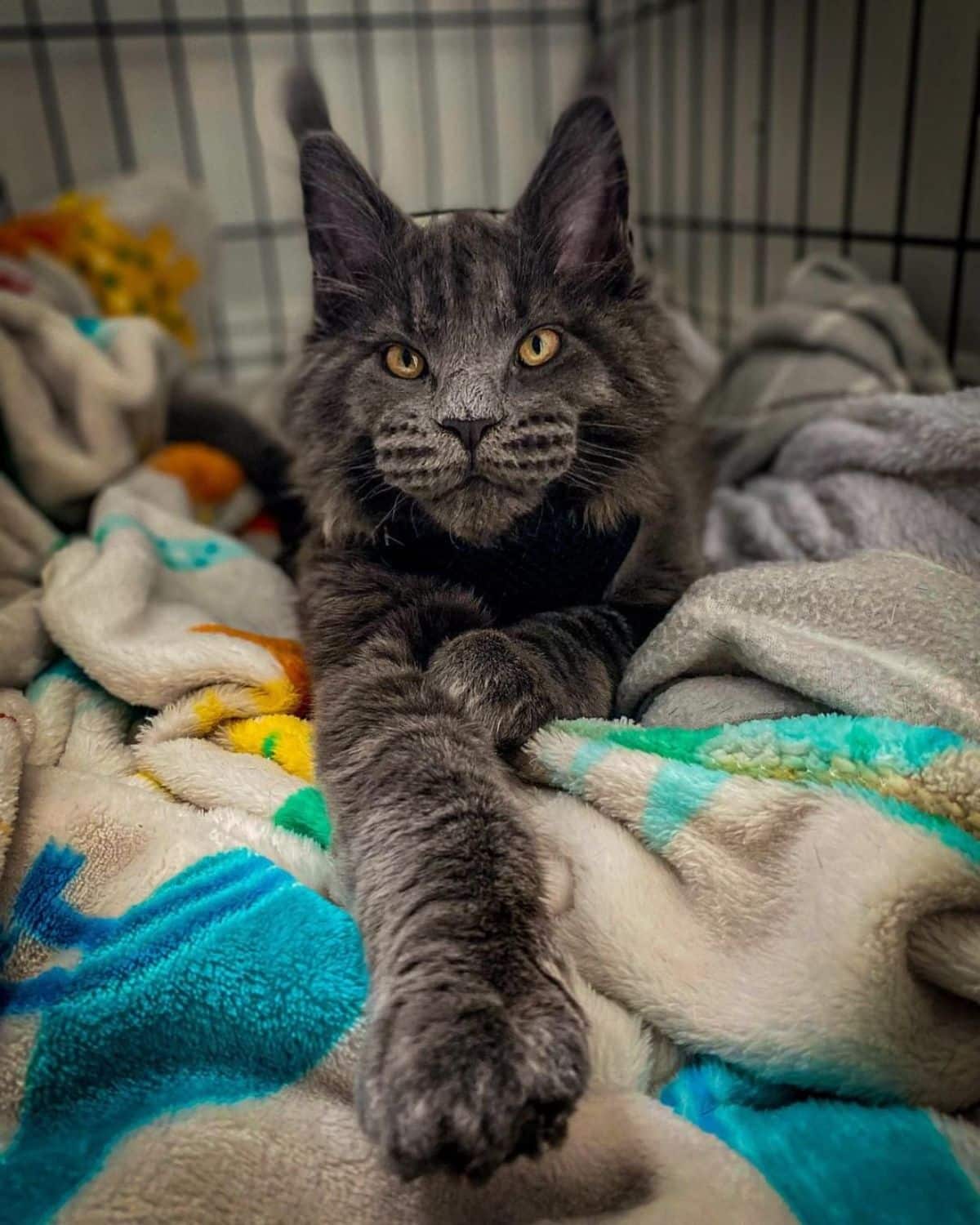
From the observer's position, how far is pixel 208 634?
107 centimetres

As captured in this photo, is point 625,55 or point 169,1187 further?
point 625,55

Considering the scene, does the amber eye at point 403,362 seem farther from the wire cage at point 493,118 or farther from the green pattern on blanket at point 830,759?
the wire cage at point 493,118

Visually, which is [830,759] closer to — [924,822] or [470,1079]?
[924,822]

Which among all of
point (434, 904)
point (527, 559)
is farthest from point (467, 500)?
point (434, 904)

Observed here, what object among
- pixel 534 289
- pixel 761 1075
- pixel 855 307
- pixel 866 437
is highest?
pixel 534 289

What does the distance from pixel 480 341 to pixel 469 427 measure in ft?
0.34

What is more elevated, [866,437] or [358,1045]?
[866,437]

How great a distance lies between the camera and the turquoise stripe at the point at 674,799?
30.8 inches

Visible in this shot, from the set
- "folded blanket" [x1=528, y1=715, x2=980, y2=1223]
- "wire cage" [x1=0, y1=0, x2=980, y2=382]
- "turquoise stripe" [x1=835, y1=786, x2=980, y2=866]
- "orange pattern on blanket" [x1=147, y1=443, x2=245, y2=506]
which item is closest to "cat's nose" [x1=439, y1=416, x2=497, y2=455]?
"folded blanket" [x1=528, y1=715, x2=980, y2=1223]

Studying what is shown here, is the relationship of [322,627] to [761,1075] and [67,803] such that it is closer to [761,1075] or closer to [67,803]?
[67,803]

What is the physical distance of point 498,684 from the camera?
89 centimetres

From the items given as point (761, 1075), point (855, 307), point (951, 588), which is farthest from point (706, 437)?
point (761, 1075)

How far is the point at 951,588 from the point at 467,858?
0.58m

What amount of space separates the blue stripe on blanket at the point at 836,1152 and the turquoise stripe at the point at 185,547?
997 millimetres
